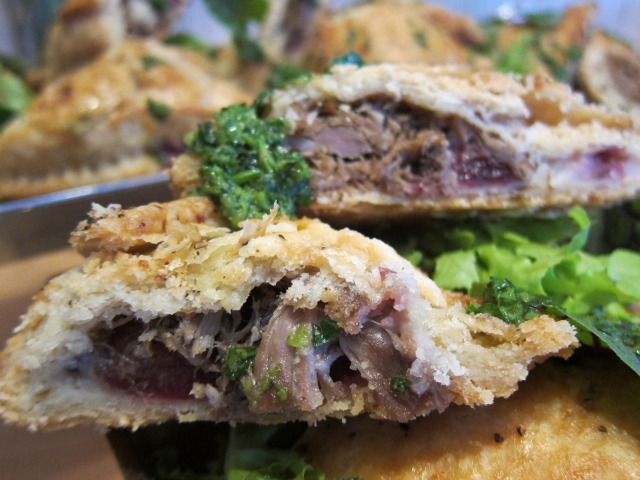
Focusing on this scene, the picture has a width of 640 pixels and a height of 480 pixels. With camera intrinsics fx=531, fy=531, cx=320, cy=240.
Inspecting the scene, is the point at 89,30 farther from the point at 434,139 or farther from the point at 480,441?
the point at 480,441

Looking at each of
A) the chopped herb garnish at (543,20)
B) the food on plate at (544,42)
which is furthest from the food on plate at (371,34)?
the chopped herb garnish at (543,20)

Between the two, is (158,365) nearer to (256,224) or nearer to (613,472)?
(256,224)

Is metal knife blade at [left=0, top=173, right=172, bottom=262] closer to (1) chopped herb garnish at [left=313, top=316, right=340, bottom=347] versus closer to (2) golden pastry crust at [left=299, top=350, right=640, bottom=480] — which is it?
(1) chopped herb garnish at [left=313, top=316, right=340, bottom=347]

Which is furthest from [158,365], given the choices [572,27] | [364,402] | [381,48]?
[572,27]

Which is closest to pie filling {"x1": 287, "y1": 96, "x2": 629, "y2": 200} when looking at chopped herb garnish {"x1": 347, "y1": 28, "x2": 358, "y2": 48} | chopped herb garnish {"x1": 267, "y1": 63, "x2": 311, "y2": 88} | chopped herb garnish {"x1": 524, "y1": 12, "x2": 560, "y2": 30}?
chopped herb garnish {"x1": 347, "y1": 28, "x2": 358, "y2": 48}

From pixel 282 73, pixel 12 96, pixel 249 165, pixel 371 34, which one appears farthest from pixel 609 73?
pixel 12 96

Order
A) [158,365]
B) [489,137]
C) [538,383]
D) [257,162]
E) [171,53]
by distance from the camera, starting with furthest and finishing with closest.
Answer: [171,53] < [489,137] < [257,162] < [538,383] < [158,365]

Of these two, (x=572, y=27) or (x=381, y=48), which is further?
(x=572, y=27)
